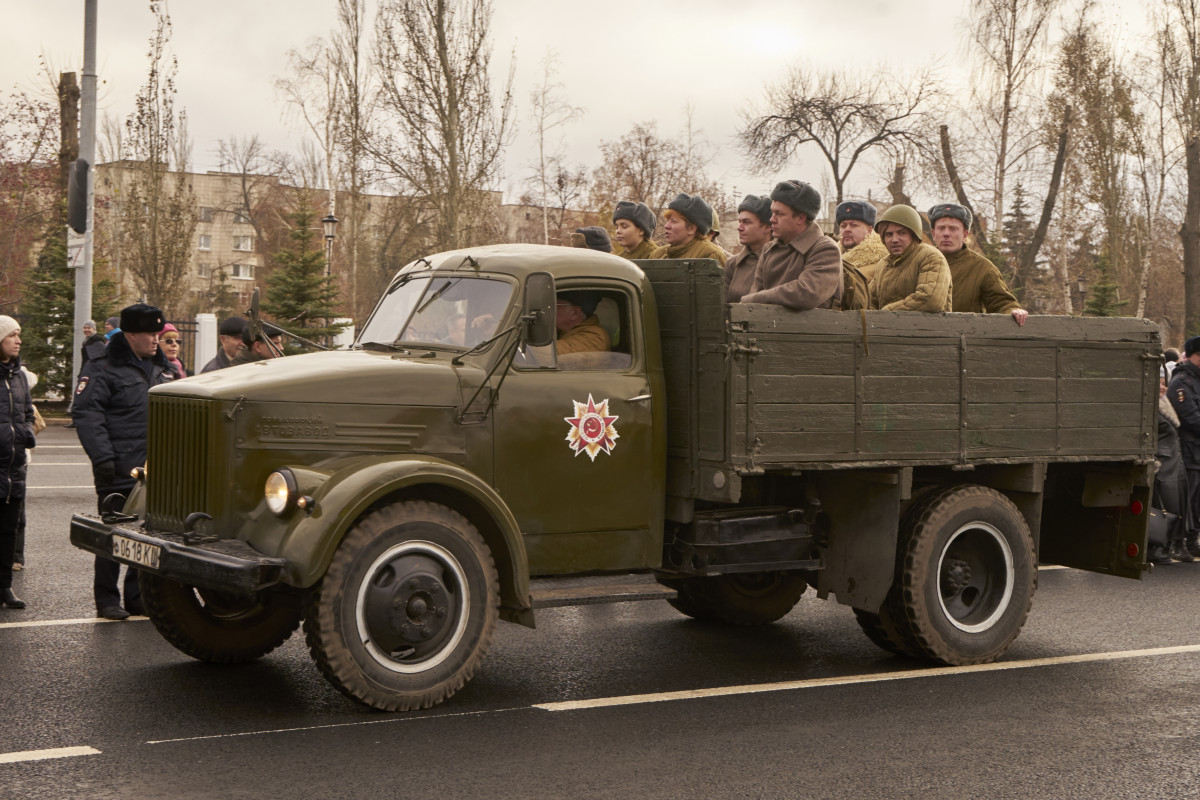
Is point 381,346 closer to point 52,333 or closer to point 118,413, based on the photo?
point 118,413

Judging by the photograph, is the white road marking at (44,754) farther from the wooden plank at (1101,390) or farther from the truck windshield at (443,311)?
the wooden plank at (1101,390)

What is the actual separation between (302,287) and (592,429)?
24.4m

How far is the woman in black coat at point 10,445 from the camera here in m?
8.83

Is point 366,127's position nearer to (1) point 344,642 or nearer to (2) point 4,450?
(2) point 4,450

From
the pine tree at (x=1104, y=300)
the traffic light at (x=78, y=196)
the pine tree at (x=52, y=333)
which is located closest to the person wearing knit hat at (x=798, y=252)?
the traffic light at (x=78, y=196)

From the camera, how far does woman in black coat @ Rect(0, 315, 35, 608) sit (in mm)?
8828

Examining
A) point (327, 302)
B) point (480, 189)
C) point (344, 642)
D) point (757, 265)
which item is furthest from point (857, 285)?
point (480, 189)

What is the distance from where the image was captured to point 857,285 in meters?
7.87

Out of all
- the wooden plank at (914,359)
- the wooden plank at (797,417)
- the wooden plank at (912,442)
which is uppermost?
the wooden plank at (914,359)

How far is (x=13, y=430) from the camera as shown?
351 inches

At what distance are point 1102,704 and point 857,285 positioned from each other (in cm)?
267

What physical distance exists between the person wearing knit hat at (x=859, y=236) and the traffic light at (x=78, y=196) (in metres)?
15.3

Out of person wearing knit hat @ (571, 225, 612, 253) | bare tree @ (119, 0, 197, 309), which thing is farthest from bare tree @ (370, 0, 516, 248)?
person wearing knit hat @ (571, 225, 612, 253)

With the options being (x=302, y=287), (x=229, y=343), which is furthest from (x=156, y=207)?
(x=229, y=343)
